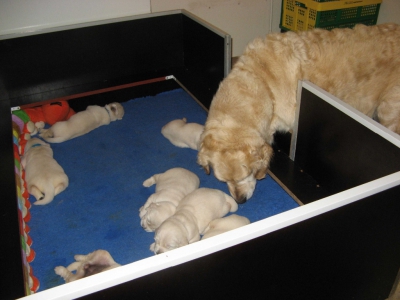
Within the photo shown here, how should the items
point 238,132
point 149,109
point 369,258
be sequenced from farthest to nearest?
point 149,109 → point 238,132 → point 369,258

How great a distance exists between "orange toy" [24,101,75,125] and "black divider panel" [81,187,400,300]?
3.02 m

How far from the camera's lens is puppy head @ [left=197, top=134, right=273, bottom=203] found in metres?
2.37

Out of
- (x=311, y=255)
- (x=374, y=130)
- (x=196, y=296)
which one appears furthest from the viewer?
(x=374, y=130)

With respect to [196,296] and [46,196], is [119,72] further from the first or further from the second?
[196,296]

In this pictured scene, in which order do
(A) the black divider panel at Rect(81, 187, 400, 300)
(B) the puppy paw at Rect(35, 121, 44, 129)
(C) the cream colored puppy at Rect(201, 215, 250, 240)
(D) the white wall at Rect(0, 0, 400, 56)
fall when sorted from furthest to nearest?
(D) the white wall at Rect(0, 0, 400, 56) → (B) the puppy paw at Rect(35, 121, 44, 129) → (C) the cream colored puppy at Rect(201, 215, 250, 240) → (A) the black divider panel at Rect(81, 187, 400, 300)

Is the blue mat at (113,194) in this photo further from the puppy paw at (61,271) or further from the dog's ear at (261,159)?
the dog's ear at (261,159)

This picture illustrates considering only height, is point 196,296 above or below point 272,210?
above

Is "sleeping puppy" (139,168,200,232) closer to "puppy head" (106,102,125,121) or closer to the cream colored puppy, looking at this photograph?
the cream colored puppy

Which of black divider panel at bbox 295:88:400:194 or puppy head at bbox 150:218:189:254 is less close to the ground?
black divider panel at bbox 295:88:400:194

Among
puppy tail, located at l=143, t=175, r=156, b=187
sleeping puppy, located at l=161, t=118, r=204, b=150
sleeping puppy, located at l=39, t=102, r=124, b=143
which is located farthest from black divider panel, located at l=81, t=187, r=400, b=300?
sleeping puppy, located at l=39, t=102, r=124, b=143

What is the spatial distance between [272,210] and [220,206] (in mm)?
537

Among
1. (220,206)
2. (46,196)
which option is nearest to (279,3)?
(220,206)

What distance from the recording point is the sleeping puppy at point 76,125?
3541 mm

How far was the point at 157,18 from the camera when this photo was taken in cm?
424
